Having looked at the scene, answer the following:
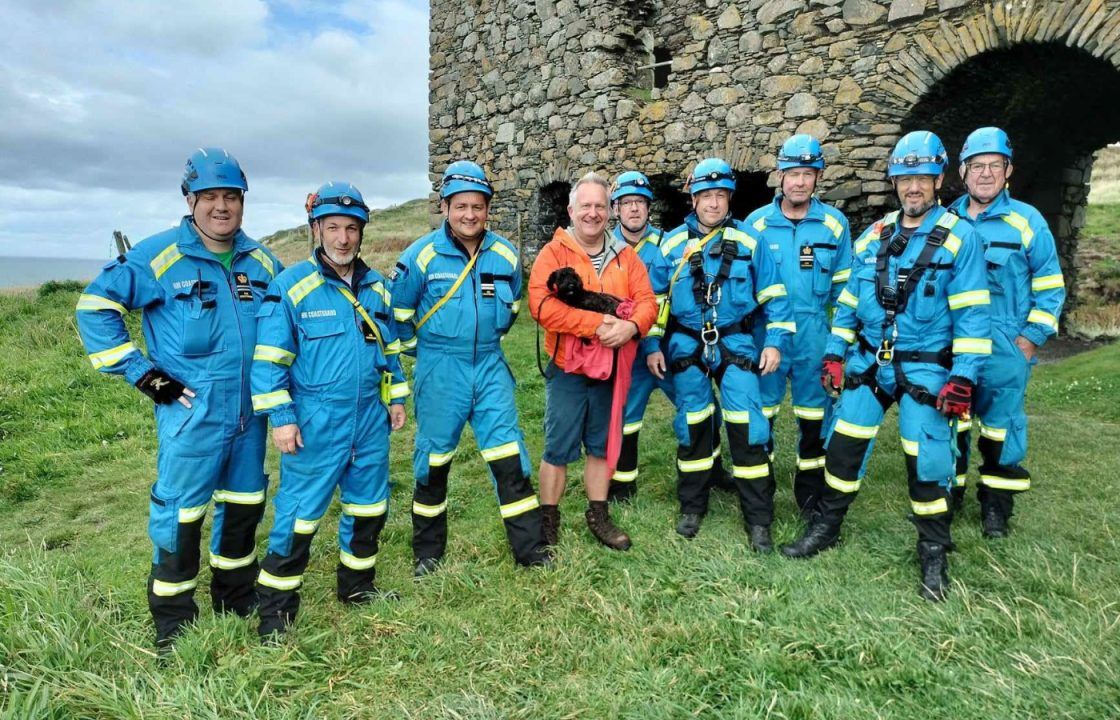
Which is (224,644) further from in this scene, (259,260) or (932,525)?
(932,525)

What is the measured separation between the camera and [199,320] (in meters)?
3.29

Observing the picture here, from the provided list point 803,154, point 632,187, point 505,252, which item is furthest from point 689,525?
point 803,154

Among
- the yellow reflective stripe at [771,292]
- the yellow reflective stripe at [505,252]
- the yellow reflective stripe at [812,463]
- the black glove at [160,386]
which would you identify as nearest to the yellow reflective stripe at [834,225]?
the yellow reflective stripe at [771,292]

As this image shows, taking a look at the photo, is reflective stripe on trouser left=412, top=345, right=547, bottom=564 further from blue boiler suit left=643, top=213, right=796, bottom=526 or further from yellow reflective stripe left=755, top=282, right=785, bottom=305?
yellow reflective stripe left=755, top=282, right=785, bottom=305

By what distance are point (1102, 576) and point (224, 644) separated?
4114mm

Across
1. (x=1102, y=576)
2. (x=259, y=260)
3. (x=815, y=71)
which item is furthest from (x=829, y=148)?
(x=259, y=260)

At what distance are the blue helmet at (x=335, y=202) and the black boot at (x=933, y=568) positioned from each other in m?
3.32

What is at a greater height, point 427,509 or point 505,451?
point 505,451

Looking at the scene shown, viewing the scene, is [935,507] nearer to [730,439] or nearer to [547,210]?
[730,439]

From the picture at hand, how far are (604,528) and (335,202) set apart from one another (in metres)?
2.39

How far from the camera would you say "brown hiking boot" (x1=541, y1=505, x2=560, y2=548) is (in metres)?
4.22

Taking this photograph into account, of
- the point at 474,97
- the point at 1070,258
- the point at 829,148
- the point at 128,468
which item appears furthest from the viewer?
the point at 474,97

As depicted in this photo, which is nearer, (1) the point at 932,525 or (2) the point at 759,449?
(1) the point at 932,525

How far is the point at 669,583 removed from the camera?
3.62m
